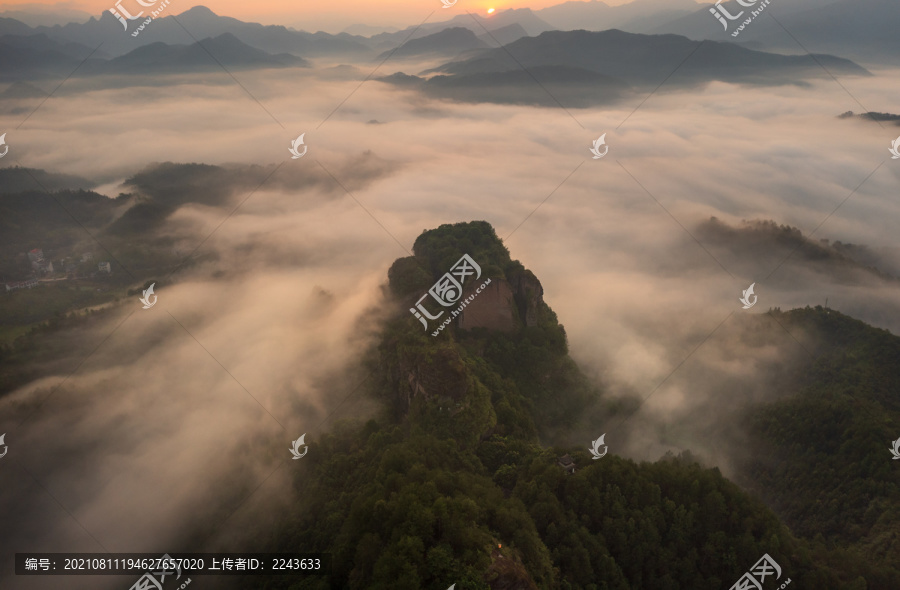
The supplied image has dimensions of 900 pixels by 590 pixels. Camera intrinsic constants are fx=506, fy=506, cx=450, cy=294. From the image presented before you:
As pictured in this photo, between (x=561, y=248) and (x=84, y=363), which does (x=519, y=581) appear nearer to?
(x=84, y=363)
